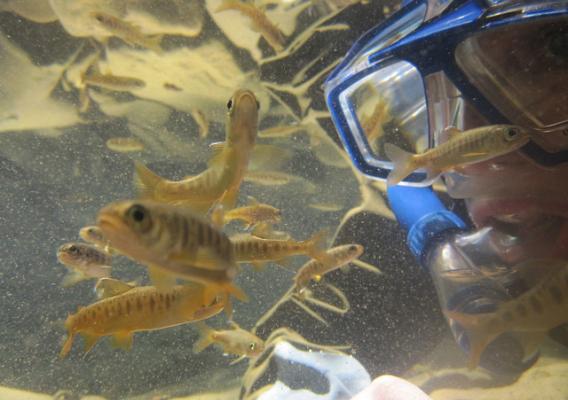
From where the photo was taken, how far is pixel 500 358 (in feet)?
14.1

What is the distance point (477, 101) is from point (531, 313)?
176cm

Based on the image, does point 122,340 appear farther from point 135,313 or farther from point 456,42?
point 456,42

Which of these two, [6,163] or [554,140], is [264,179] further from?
[6,163]

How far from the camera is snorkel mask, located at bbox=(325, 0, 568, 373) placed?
315 centimetres

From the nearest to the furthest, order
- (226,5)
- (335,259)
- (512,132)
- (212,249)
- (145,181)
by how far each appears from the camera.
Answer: (212,249) < (145,181) < (512,132) < (335,259) < (226,5)

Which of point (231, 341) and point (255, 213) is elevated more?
point (255, 213)

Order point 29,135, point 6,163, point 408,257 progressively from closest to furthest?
point 408,257
point 29,135
point 6,163

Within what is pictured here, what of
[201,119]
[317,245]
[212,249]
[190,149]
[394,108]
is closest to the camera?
[212,249]

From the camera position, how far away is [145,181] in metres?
2.16

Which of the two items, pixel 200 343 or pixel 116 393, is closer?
pixel 200 343

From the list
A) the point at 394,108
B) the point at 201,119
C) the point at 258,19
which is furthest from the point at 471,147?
the point at 201,119

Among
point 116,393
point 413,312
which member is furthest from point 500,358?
A: point 116,393

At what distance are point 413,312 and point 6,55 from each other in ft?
40.0

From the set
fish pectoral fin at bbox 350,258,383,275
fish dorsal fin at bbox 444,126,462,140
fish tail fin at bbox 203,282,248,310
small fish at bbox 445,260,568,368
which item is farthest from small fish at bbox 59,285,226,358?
fish pectoral fin at bbox 350,258,383,275
